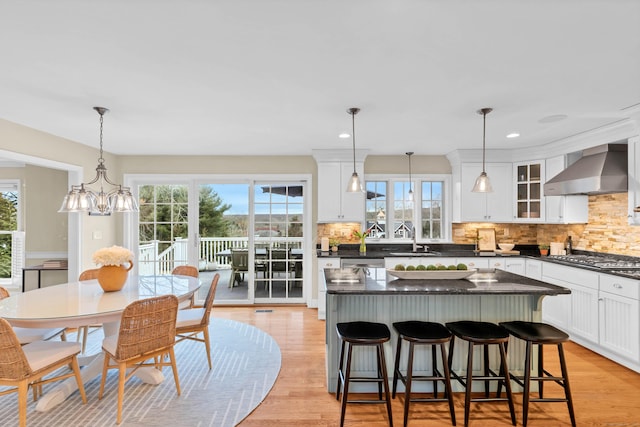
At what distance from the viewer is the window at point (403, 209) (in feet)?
17.1

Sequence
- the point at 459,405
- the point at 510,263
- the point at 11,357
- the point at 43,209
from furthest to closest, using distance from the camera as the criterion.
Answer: the point at 43,209 → the point at 510,263 → the point at 459,405 → the point at 11,357

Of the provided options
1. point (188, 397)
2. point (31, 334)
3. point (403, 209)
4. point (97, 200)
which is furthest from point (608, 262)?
point (31, 334)

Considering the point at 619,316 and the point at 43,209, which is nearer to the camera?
the point at 619,316

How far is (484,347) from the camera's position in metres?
2.54

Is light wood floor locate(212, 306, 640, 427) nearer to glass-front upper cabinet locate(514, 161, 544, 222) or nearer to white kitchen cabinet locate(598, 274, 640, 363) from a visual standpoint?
white kitchen cabinet locate(598, 274, 640, 363)

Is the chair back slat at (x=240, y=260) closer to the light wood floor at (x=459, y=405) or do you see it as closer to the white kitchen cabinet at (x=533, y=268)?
the light wood floor at (x=459, y=405)

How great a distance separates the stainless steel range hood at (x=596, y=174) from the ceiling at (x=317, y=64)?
38 centimetres

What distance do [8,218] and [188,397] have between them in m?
4.71

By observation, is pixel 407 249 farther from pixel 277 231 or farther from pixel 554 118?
pixel 554 118

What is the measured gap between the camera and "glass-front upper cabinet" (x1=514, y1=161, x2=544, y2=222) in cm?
455

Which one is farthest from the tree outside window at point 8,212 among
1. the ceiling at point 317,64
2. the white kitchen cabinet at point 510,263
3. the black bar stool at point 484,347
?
the white kitchen cabinet at point 510,263

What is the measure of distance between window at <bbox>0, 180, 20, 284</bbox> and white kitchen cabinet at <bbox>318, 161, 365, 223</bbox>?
4.54m

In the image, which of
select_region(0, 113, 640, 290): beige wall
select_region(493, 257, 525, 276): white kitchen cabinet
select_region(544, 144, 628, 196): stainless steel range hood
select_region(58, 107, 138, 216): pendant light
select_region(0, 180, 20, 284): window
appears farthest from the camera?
select_region(0, 180, 20, 284): window

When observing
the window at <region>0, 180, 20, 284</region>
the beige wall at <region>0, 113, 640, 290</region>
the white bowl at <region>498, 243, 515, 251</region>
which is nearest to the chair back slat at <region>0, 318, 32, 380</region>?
the beige wall at <region>0, 113, 640, 290</region>
